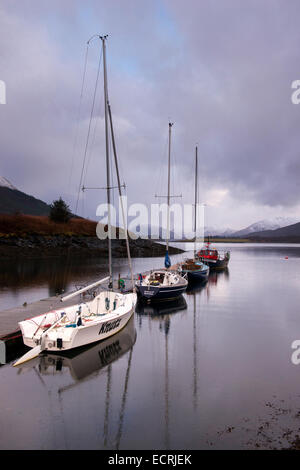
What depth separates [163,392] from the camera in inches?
444

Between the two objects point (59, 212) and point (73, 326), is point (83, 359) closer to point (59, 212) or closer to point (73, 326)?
point (73, 326)

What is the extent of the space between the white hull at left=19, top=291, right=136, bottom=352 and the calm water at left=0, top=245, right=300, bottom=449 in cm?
67

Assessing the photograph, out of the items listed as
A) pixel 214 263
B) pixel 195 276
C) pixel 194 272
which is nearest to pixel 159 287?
pixel 194 272

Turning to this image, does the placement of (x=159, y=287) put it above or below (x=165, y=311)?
above

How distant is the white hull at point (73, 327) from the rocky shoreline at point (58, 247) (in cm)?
5191

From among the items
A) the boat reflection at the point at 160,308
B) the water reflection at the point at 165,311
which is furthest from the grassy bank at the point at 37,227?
the water reflection at the point at 165,311

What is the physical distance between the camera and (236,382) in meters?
12.0

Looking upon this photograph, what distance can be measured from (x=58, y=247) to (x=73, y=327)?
6538 cm

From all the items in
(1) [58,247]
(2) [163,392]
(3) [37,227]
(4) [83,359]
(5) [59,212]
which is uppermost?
A: (5) [59,212]

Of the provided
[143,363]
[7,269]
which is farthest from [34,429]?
[7,269]

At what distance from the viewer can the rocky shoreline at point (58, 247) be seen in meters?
67.8

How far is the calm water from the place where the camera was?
8.51 meters

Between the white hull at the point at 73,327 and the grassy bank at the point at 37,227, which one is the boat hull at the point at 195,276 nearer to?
the white hull at the point at 73,327

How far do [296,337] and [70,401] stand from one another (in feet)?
47.1
